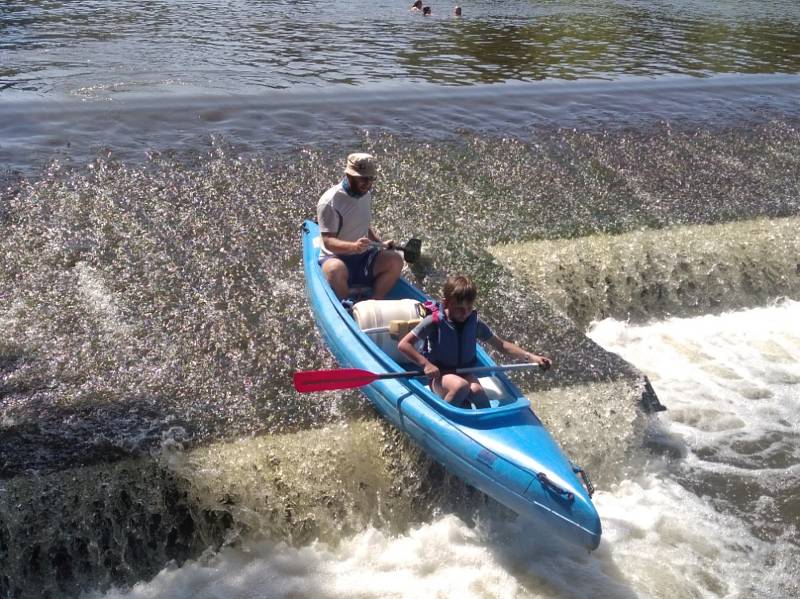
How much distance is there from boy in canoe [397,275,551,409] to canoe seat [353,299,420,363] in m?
0.64

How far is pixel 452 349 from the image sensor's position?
6.16 metres

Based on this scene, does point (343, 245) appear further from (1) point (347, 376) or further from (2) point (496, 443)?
(2) point (496, 443)

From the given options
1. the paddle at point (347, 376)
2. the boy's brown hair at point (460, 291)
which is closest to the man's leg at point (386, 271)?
the paddle at point (347, 376)

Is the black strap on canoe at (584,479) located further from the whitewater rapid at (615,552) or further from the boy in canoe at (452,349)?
the boy in canoe at (452,349)

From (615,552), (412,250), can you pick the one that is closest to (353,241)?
(412,250)

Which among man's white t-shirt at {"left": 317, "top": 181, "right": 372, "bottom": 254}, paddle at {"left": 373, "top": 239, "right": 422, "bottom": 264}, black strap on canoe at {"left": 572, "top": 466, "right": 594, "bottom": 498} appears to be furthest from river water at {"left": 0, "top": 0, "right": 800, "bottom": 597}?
man's white t-shirt at {"left": 317, "top": 181, "right": 372, "bottom": 254}

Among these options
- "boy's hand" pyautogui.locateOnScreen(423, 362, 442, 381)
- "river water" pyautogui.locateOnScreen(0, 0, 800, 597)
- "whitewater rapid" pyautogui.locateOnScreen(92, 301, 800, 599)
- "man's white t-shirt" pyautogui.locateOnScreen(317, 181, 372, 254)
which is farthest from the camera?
"man's white t-shirt" pyautogui.locateOnScreen(317, 181, 372, 254)

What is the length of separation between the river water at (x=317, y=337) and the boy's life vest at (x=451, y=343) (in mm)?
704

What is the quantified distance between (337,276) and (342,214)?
1.79 ft

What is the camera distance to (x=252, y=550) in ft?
19.4

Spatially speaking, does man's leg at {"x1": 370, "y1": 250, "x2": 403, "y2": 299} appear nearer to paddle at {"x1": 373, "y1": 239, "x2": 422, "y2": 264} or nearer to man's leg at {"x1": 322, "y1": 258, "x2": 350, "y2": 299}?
man's leg at {"x1": 322, "y1": 258, "x2": 350, "y2": 299}

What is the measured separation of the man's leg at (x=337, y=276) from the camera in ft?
24.4

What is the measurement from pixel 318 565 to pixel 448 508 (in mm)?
1057

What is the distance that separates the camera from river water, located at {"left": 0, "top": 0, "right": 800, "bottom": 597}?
5.83 metres
